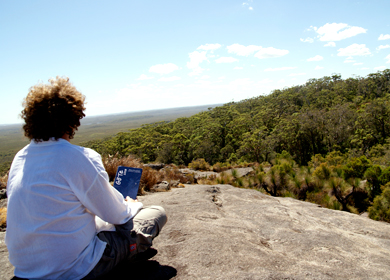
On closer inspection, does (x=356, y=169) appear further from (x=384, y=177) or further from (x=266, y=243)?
(x=266, y=243)

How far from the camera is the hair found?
1.59 meters

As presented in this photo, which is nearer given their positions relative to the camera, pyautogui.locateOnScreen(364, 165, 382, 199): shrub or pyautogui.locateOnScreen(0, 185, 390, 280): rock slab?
pyautogui.locateOnScreen(0, 185, 390, 280): rock slab

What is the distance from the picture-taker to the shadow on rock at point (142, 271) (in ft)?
6.23

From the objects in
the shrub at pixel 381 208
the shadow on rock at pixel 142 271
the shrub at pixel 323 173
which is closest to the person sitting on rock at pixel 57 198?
the shadow on rock at pixel 142 271

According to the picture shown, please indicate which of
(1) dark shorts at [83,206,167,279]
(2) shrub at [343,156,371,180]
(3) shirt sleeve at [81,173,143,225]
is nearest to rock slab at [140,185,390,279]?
(1) dark shorts at [83,206,167,279]

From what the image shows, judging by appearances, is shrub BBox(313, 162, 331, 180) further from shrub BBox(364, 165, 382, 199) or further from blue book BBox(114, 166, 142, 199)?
blue book BBox(114, 166, 142, 199)

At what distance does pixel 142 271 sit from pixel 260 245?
1.44m

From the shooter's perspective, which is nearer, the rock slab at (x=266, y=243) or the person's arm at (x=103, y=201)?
the person's arm at (x=103, y=201)

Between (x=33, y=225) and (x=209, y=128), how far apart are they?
162 feet

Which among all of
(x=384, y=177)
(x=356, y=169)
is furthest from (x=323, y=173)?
(x=384, y=177)

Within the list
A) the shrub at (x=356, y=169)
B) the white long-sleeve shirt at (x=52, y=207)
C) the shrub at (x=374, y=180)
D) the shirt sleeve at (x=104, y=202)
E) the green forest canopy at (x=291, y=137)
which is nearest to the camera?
the white long-sleeve shirt at (x=52, y=207)

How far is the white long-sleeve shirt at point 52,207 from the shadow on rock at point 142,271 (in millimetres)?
357

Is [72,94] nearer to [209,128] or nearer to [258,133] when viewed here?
[258,133]

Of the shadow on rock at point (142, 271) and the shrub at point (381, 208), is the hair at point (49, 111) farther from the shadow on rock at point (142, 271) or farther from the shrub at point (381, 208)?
the shrub at point (381, 208)
